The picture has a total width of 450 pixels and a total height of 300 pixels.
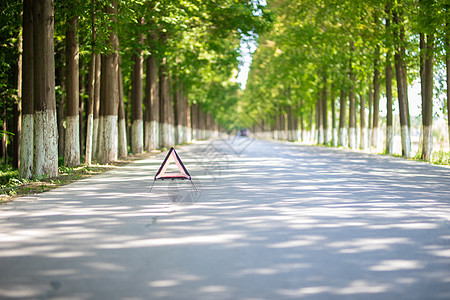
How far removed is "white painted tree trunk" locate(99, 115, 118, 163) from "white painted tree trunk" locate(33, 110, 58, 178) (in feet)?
22.2

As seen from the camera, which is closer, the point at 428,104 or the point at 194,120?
the point at 428,104

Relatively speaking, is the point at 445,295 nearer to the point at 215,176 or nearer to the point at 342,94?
the point at 215,176

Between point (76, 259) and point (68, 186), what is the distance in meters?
8.32

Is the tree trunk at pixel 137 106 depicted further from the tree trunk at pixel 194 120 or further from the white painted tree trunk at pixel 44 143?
the tree trunk at pixel 194 120

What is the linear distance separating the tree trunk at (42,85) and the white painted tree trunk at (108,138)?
6868 millimetres

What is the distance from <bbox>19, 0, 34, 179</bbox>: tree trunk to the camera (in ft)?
51.8

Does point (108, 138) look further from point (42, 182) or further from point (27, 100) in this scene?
point (42, 182)

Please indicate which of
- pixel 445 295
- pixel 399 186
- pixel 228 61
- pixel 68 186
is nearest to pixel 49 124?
pixel 68 186

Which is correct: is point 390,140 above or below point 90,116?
below

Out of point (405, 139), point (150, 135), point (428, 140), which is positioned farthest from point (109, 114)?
point (405, 139)

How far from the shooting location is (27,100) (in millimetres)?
15961

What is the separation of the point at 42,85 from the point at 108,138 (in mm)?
7428

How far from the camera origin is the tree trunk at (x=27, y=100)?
51.8 feet

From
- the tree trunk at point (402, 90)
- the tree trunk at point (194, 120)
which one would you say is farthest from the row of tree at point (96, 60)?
the tree trunk at point (194, 120)
